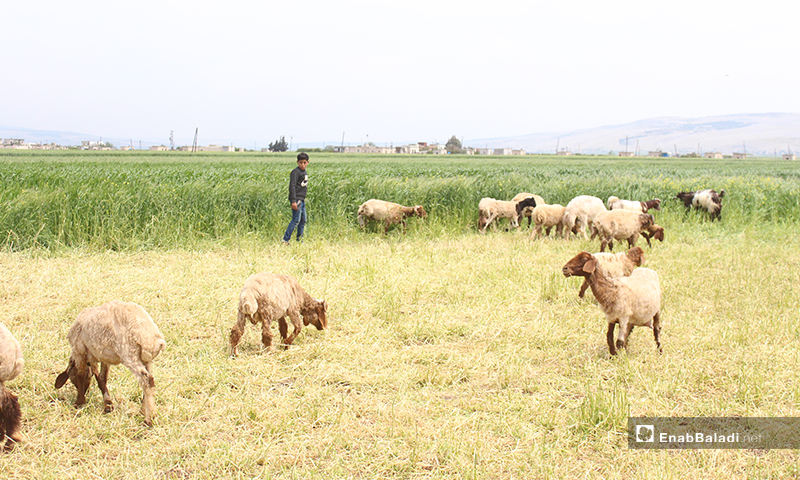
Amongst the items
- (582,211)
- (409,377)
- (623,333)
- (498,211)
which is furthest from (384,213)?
(623,333)

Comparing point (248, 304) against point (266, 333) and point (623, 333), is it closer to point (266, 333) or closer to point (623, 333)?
A: point (266, 333)

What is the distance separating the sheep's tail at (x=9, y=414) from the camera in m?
3.64

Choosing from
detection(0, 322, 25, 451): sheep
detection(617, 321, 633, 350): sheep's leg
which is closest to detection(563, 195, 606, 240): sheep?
detection(617, 321, 633, 350): sheep's leg

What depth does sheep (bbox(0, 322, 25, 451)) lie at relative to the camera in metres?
3.59

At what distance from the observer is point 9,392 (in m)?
3.68

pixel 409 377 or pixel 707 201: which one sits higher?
pixel 707 201

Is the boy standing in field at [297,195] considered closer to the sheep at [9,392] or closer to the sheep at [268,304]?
the sheep at [268,304]

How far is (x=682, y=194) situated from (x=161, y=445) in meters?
16.5

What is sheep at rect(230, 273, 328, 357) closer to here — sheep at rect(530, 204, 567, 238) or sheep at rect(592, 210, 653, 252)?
sheep at rect(592, 210, 653, 252)

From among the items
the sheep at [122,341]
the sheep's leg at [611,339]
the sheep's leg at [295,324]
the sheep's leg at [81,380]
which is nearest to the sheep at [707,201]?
the sheep's leg at [611,339]

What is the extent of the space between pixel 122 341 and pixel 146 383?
1.26 ft

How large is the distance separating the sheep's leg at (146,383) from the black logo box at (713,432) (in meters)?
3.65

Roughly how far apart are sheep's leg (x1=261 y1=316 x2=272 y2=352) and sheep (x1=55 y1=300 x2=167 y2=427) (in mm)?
1386

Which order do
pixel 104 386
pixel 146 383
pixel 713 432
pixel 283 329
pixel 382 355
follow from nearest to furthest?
pixel 146 383 → pixel 713 432 → pixel 104 386 → pixel 382 355 → pixel 283 329
